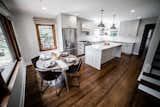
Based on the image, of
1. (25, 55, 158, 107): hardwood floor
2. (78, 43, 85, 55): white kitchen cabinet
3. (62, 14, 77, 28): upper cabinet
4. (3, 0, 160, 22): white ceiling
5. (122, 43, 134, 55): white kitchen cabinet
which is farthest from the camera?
(122, 43, 134, 55): white kitchen cabinet

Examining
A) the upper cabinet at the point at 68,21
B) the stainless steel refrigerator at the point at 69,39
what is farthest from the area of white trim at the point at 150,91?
the upper cabinet at the point at 68,21

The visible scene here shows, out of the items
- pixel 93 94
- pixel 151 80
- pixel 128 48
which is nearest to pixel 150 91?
pixel 151 80

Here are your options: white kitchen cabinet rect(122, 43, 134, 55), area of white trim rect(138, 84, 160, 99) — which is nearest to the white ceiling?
white kitchen cabinet rect(122, 43, 134, 55)

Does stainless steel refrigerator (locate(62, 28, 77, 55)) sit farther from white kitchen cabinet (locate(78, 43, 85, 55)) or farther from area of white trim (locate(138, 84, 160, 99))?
area of white trim (locate(138, 84, 160, 99))

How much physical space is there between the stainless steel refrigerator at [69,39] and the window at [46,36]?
2.94 ft

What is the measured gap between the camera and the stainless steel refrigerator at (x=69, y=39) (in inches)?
148

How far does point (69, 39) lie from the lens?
396 cm

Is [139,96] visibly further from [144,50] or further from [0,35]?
[144,50]

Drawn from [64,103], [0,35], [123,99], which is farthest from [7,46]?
[123,99]

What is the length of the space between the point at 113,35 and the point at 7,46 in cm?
686

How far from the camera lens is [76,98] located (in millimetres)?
1775

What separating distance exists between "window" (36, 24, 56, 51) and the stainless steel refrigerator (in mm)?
896

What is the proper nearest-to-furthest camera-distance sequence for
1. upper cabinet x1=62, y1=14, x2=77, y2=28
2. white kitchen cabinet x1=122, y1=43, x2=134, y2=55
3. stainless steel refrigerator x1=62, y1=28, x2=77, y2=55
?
upper cabinet x1=62, y1=14, x2=77, y2=28 < stainless steel refrigerator x1=62, y1=28, x2=77, y2=55 < white kitchen cabinet x1=122, y1=43, x2=134, y2=55

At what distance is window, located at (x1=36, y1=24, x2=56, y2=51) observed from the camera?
3770 millimetres
